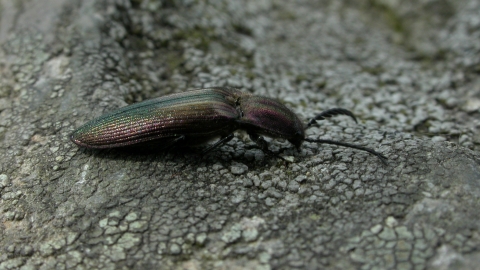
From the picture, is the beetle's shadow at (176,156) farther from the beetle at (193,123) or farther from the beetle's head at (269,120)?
the beetle's head at (269,120)

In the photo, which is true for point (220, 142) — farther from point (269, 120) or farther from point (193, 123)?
point (269, 120)

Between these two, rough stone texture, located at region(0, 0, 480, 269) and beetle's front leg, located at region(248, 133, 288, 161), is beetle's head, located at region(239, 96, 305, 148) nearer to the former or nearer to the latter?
beetle's front leg, located at region(248, 133, 288, 161)

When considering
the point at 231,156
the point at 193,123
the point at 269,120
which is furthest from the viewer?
the point at 231,156

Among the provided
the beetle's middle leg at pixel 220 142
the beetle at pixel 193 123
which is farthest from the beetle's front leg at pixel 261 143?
the beetle's middle leg at pixel 220 142

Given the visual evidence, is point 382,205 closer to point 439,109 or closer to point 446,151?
point 446,151

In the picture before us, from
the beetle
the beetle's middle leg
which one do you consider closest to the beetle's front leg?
the beetle

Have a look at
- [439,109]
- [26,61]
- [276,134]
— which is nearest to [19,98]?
[26,61]

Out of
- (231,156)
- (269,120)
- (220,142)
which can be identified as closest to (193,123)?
(220,142)
